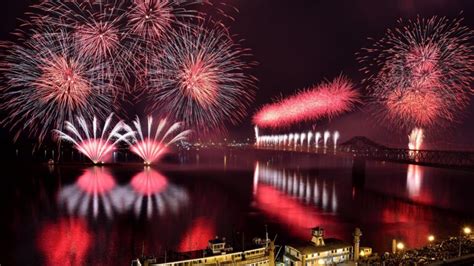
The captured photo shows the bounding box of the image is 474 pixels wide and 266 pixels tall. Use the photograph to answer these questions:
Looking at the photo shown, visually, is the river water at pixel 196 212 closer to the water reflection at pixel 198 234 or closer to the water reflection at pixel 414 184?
A: the water reflection at pixel 198 234

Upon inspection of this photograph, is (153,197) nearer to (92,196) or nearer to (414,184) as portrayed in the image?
(92,196)

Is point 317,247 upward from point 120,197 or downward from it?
upward

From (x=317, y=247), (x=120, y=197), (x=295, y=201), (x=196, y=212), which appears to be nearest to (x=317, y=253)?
(x=317, y=247)

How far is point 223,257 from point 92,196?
124 ft

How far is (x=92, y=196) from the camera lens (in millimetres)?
56969

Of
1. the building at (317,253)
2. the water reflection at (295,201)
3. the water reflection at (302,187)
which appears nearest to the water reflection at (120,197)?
the water reflection at (295,201)

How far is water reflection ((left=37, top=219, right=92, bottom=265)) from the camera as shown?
30656 millimetres

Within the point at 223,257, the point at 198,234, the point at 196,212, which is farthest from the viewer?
the point at 196,212

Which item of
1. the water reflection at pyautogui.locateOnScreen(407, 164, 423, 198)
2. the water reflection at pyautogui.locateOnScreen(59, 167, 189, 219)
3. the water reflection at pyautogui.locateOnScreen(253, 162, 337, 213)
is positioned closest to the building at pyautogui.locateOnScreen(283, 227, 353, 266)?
the water reflection at pyautogui.locateOnScreen(253, 162, 337, 213)

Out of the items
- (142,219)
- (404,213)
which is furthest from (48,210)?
(404,213)

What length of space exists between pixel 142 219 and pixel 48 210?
12.7m

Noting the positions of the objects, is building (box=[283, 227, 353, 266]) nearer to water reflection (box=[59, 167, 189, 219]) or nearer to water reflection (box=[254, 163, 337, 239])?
water reflection (box=[254, 163, 337, 239])

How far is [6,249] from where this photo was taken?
3322 cm

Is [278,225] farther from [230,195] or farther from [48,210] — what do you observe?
[48,210]
